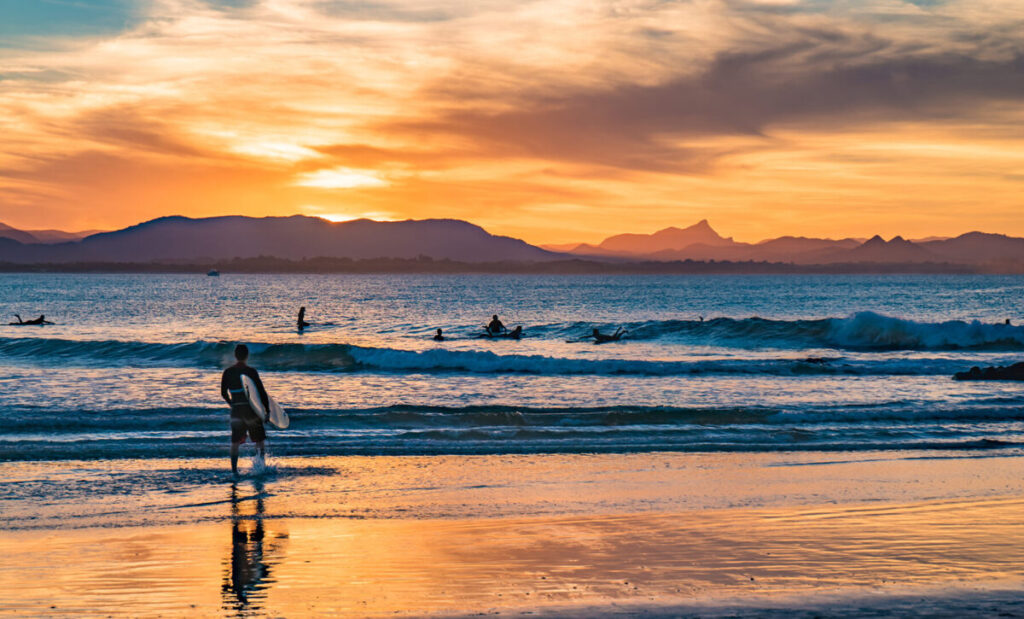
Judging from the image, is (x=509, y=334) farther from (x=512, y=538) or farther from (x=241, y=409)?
(x=512, y=538)

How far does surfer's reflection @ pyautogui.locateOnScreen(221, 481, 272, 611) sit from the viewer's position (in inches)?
289

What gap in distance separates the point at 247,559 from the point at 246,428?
4846 millimetres

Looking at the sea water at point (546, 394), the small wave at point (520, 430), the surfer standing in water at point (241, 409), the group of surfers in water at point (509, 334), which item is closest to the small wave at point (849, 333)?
the sea water at point (546, 394)

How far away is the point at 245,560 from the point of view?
27.8 feet

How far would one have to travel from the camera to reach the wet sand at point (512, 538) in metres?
7.29

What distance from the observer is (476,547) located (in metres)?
8.96

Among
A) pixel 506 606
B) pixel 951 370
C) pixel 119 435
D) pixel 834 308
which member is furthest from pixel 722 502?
pixel 834 308

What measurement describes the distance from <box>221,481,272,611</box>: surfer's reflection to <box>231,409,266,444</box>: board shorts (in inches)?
71.2

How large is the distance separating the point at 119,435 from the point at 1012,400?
21399 mm

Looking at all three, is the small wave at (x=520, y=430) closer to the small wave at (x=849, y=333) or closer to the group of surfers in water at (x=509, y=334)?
the small wave at (x=849, y=333)

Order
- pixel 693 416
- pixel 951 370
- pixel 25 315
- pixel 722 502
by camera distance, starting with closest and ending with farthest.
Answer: pixel 722 502
pixel 693 416
pixel 951 370
pixel 25 315

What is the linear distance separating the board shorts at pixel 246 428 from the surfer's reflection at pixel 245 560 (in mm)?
1808

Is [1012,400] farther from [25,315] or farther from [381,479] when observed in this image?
[25,315]

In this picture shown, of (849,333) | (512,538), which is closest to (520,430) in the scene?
(512,538)
